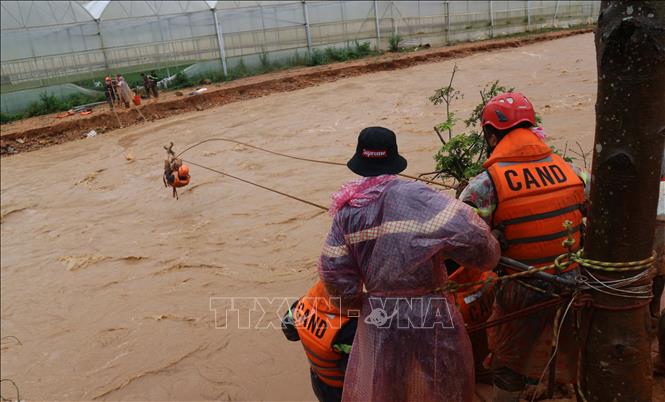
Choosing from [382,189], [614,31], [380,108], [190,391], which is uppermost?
[614,31]

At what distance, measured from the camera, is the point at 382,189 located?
6.73 ft

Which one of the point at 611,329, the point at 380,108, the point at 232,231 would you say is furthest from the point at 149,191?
the point at 611,329

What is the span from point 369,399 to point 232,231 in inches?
224

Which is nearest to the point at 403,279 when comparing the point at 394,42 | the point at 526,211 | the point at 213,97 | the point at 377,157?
the point at 377,157

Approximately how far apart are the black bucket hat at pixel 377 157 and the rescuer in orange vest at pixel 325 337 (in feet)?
1.81

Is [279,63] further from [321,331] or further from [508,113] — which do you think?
[321,331]

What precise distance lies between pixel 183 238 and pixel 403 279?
610 cm

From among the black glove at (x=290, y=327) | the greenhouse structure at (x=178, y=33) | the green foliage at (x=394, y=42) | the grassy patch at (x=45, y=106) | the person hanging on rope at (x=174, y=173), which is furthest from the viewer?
the green foliage at (x=394, y=42)

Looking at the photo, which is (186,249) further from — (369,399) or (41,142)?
(41,142)

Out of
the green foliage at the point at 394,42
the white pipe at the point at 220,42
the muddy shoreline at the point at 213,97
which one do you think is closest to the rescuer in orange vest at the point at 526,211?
the muddy shoreline at the point at 213,97

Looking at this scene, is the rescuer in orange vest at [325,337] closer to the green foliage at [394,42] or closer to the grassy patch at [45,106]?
the grassy patch at [45,106]

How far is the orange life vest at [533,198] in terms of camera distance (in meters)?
2.38

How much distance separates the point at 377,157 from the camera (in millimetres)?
2133

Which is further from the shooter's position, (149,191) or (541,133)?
(149,191)
